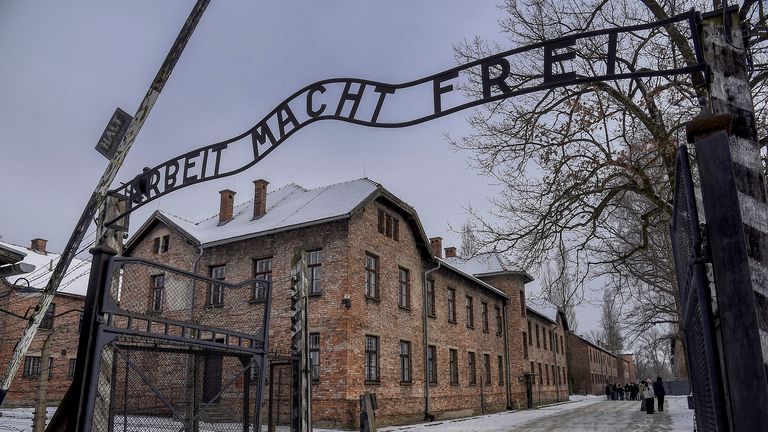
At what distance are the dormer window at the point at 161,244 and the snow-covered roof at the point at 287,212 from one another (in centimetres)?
93

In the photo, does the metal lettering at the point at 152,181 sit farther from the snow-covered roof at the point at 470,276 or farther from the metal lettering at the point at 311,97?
the snow-covered roof at the point at 470,276

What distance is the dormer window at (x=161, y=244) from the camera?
23750 millimetres

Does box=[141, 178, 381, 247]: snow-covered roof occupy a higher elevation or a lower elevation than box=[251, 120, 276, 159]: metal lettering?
higher

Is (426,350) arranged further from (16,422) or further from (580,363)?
(580,363)

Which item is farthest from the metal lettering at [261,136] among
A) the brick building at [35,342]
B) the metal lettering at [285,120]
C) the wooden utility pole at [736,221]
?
the brick building at [35,342]

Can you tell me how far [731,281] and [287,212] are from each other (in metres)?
20.1

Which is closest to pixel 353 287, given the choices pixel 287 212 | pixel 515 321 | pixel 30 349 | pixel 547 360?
pixel 287 212

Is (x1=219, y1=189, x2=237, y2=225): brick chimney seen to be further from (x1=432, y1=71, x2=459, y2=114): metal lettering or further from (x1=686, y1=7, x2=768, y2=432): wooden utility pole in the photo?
(x1=686, y1=7, x2=768, y2=432): wooden utility pole

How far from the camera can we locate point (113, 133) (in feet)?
21.3

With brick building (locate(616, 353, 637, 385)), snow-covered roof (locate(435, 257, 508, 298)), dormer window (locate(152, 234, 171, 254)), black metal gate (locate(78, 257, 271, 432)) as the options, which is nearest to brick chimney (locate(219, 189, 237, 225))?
dormer window (locate(152, 234, 171, 254))

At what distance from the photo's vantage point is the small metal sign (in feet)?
21.1

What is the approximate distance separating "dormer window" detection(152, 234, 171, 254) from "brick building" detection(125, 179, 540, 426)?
43 mm

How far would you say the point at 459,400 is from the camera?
82.7 feet

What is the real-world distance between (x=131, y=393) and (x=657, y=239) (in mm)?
21760
